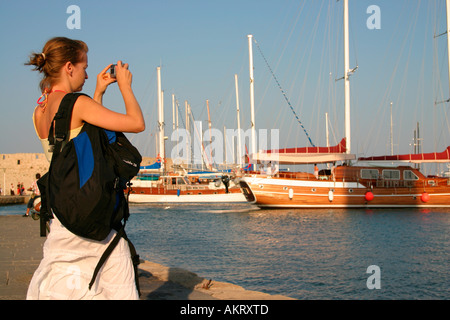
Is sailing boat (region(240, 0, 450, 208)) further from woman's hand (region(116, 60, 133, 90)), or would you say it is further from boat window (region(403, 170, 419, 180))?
woman's hand (region(116, 60, 133, 90))

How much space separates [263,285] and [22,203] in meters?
50.1

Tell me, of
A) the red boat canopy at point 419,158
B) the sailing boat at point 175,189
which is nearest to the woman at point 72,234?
the red boat canopy at point 419,158

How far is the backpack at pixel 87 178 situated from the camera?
241cm

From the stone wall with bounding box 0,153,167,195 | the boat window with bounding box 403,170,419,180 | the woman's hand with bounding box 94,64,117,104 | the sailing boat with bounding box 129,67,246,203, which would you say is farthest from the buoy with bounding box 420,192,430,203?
the stone wall with bounding box 0,153,167,195

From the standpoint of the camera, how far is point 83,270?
2.61 meters

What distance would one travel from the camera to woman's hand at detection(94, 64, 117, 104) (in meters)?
2.94

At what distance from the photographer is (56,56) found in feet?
8.95

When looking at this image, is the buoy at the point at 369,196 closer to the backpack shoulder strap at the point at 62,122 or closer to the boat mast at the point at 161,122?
the boat mast at the point at 161,122

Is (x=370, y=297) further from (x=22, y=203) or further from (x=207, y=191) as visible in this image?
(x=22, y=203)

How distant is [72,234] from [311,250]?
52.6 feet

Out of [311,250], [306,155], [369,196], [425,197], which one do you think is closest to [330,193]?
[369,196]

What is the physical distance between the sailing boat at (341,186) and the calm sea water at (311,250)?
10.1 feet

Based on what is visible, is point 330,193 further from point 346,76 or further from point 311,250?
point 311,250
